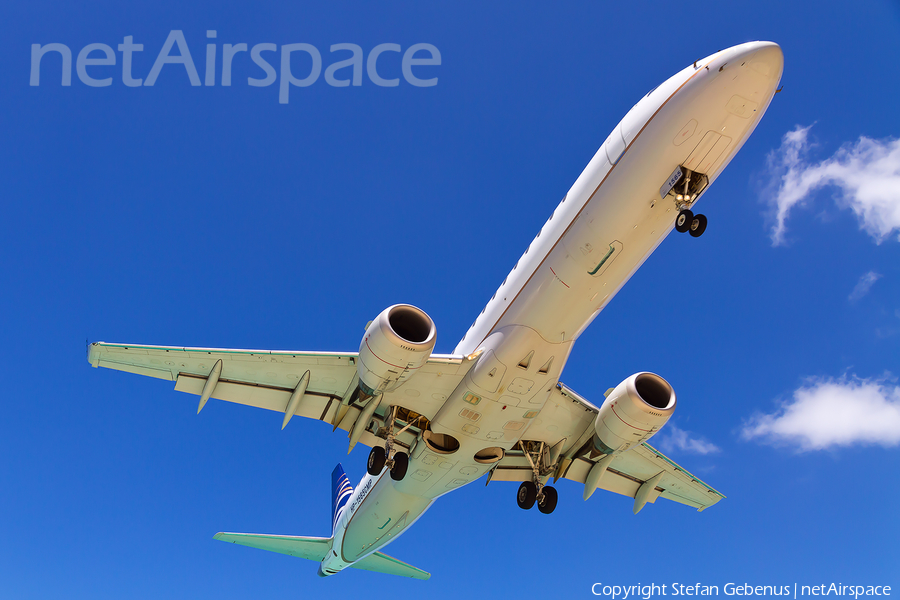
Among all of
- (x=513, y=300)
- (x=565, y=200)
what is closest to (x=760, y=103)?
(x=565, y=200)

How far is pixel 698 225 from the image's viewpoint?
43.1 ft

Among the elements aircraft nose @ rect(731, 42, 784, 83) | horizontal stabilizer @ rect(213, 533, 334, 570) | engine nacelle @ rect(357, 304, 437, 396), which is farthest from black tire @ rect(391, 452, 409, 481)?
aircraft nose @ rect(731, 42, 784, 83)

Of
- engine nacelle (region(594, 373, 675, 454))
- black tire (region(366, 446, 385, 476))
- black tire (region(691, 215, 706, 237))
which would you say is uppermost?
black tire (region(691, 215, 706, 237))

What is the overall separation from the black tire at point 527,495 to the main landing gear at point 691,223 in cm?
920

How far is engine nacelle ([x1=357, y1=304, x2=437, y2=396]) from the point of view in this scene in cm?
1384

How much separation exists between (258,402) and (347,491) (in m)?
9.68

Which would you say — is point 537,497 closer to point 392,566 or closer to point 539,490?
point 539,490

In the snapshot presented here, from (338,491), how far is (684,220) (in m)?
18.4

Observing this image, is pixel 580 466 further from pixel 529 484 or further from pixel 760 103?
pixel 760 103

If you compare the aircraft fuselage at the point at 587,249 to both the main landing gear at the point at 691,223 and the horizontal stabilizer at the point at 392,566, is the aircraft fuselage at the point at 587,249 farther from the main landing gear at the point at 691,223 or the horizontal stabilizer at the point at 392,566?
the horizontal stabilizer at the point at 392,566

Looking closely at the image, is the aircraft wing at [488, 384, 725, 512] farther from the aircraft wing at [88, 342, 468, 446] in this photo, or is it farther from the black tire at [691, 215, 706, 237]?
the black tire at [691, 215, 706, 237]

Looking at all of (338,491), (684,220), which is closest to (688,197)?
(684,220)

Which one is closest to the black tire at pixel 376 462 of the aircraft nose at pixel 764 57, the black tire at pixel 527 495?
the black tire at pixel 527 495

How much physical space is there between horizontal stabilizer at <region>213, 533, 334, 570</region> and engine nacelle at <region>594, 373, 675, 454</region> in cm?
1267
